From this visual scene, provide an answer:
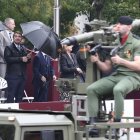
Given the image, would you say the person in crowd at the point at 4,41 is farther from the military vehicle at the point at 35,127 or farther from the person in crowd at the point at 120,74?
the military vehicle at the point at 35,127

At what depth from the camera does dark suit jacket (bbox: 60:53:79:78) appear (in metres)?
14.4

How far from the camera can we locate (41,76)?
47.8ft

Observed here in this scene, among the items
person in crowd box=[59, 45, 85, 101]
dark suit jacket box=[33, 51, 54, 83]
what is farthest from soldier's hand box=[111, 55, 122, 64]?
dark suit jacket box=[33, 51, 54, 83]

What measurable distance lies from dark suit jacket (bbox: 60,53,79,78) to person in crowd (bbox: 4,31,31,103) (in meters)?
0.73

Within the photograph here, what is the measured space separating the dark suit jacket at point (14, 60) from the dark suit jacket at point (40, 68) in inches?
14.7

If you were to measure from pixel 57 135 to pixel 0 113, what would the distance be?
802mm

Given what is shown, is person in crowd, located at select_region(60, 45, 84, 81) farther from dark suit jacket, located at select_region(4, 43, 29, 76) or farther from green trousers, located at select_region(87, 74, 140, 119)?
green trousers, located at select_region(87, 74, 140, 119)

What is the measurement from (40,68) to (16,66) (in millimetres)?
702

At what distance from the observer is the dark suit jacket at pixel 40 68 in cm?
1462

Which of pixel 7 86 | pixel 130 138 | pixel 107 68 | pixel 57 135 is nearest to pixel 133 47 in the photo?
pixel 107 68

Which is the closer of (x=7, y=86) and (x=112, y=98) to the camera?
(x=112, y=98)

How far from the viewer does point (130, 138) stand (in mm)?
8344

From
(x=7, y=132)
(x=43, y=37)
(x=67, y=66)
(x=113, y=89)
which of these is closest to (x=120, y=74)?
(x=113, y=89)

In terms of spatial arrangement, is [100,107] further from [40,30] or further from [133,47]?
[40,30]
